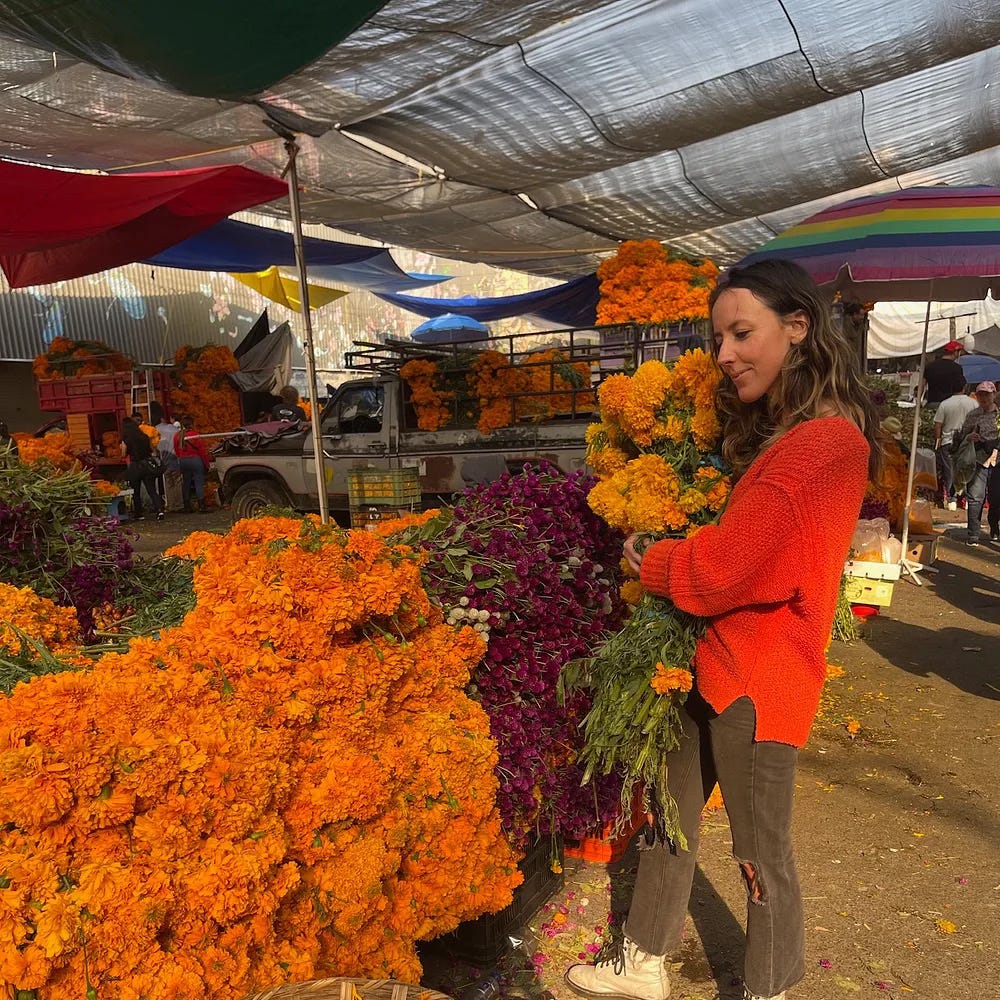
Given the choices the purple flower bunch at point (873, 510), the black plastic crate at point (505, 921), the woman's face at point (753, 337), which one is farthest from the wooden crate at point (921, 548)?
the woman's face at point (753, 337)

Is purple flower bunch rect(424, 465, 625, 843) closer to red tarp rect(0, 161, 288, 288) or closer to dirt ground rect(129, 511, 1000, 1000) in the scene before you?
dirt ground rect(129, 511, 1000, 1000)

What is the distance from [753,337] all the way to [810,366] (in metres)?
0.15

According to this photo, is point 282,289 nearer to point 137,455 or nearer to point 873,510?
point 137,455

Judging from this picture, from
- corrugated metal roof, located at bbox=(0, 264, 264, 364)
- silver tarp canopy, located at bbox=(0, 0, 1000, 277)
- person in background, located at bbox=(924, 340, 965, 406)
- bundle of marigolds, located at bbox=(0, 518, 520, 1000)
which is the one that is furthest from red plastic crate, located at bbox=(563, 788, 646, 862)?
corrugated metal roof, located at bbox=(0, 264, 264, 364)

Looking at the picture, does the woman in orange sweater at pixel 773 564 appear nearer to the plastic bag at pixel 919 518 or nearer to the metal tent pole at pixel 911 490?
the metal tent pole at pixel 911 490

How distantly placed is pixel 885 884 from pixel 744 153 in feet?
25.4

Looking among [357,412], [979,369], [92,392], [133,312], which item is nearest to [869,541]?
[357,412]

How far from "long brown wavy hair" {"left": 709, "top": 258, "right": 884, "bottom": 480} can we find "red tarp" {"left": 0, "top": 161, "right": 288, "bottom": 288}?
5.31 m

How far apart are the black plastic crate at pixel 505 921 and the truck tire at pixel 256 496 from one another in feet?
25.1

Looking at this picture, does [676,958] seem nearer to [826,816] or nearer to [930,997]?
[930,997]

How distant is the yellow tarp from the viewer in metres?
16.1

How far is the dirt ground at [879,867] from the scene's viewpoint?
2.44 metres

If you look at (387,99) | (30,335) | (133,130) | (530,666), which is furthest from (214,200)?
(30,335)

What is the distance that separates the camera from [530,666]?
248cm
